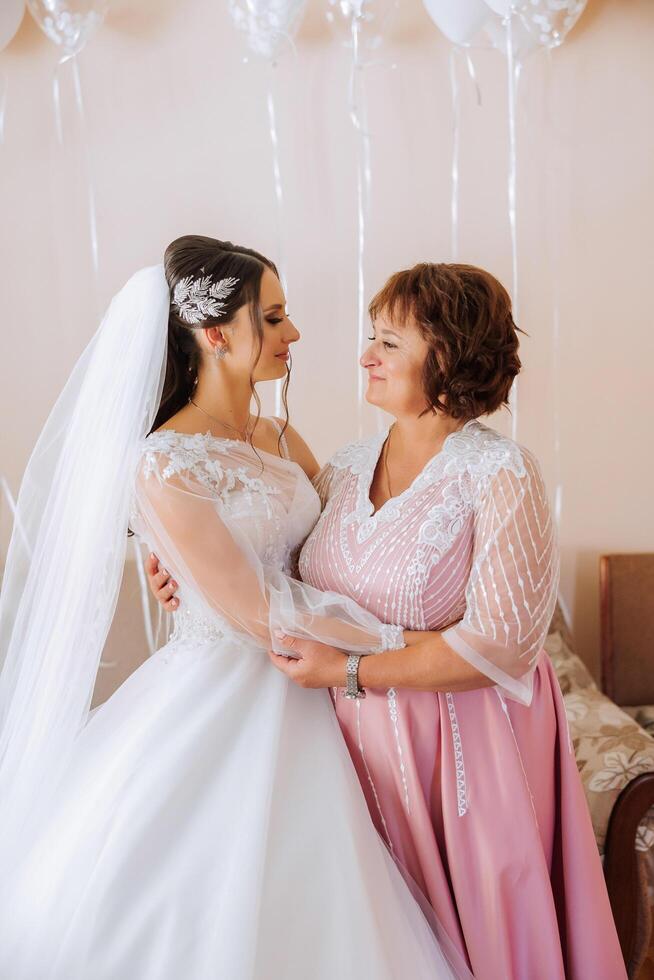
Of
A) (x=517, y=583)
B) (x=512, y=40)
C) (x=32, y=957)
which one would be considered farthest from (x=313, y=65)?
(x=32, y=957)

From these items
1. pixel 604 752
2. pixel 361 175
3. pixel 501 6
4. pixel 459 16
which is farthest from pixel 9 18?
pixel 604 752

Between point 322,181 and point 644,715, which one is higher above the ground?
point 322,181

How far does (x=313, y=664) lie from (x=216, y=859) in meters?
0.35

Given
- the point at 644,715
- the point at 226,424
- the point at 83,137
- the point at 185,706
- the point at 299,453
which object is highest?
the point at 83,137

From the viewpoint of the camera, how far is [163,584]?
5.78 feet

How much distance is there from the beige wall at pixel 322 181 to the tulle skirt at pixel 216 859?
5.05 feet

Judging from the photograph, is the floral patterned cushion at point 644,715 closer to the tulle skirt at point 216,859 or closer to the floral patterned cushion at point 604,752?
the floral patterned cushion at point 604,752

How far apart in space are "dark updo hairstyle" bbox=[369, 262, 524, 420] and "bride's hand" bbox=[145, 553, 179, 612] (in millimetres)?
599

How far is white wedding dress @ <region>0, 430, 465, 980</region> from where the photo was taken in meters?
1.35

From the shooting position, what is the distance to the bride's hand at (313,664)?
1.57m

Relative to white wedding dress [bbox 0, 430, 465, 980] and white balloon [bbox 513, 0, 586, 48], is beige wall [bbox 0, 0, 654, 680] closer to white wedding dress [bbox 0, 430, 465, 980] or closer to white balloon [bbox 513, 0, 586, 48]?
white balloon [bbox 513, 0, 586, 48]

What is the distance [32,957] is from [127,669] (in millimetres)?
→ 1339

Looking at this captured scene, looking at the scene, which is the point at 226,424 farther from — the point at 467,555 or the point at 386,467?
the point at 467,555

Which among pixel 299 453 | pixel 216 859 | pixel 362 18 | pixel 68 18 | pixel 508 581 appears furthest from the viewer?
pixel 362 18
